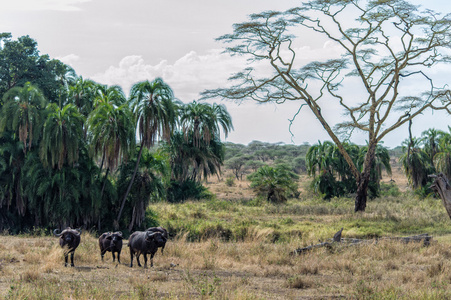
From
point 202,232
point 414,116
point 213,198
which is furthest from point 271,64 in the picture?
point 202,232

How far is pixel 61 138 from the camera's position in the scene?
19.9 meters

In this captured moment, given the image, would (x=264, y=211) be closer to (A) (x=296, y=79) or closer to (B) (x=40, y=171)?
(A) (x=296, y=79)

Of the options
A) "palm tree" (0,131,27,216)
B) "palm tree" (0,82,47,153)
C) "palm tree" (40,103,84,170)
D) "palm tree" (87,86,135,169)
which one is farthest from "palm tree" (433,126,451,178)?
"palm tree" (0,131,27,216)

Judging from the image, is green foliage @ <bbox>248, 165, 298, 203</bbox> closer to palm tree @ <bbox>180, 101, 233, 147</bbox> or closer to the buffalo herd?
palm tree @ <bbox>180, 101, 233, 147</bbox>

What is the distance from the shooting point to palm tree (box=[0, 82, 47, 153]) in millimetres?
20188

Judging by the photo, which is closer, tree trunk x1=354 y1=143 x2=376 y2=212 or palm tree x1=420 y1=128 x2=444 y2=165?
tree trunk x1=354 y1=143 x2=376 y2=212

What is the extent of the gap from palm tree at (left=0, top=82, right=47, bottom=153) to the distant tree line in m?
0.04

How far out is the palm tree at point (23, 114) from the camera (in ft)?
66.2

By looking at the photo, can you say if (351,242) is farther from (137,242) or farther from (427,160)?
(427,160)

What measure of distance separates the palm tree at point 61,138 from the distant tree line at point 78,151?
41 mm

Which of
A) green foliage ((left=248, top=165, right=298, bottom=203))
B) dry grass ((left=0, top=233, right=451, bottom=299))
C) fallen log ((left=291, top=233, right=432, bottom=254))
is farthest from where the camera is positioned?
green foliage ((left=248, top=165, right=298, bottom=203))

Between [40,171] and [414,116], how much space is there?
21854mm

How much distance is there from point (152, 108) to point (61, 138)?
4.40m

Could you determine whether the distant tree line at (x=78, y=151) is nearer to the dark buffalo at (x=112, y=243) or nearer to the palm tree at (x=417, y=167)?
the dark buffalo at (x=112, y=243)
